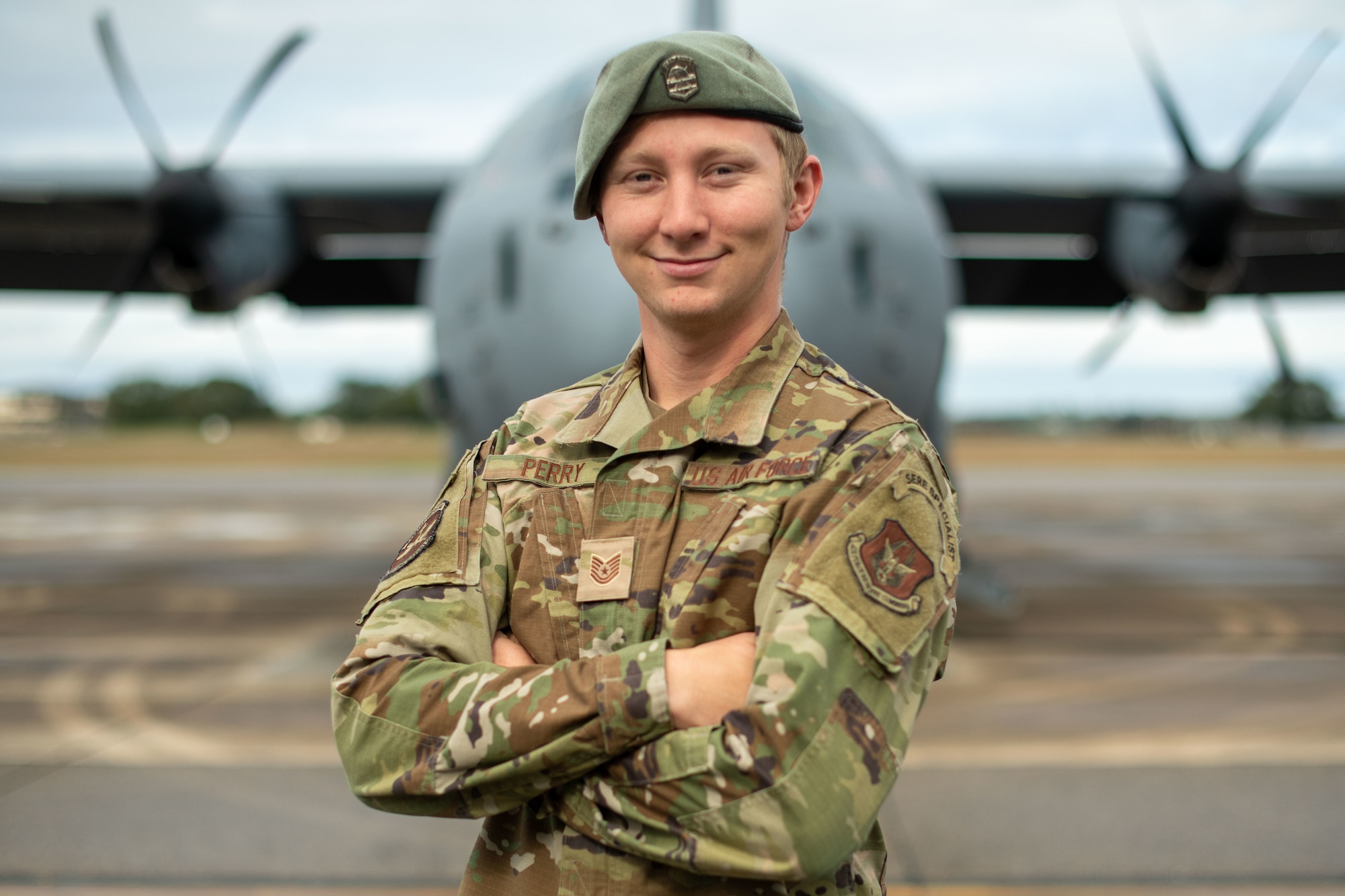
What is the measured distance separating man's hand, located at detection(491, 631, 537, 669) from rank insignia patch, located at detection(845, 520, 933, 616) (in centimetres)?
46

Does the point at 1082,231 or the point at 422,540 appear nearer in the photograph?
the point at 422,540

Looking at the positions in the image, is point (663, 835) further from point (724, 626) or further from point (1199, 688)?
point (1199, 688)

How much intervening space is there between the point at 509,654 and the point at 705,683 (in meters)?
0.31

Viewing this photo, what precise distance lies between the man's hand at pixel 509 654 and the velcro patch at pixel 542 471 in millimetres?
224

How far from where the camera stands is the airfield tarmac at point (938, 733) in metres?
3.33

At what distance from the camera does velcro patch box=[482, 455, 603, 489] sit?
143 centimetres

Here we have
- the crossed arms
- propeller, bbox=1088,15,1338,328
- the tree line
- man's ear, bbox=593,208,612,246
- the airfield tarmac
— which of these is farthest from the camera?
the tree line

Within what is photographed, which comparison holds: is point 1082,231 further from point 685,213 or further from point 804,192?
point 685,213

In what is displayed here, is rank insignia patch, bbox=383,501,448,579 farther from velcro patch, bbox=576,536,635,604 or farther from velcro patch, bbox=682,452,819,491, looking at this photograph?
velcro patch, bbox=682,452,819,491

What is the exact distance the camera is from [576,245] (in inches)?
151

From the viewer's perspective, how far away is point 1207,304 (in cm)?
894

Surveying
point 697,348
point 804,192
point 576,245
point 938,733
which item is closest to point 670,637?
point 697,348

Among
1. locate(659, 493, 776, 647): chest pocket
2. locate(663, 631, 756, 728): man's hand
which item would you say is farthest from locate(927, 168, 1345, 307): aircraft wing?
locate(663, 631, 756, 728): man's hand

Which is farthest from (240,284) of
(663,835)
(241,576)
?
(663,835)
